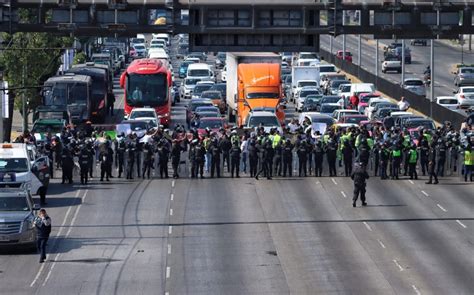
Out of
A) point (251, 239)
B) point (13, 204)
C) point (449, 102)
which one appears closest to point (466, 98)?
point (449, 102)

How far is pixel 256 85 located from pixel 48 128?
14521 millimetres

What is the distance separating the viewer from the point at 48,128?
6481 centimetres

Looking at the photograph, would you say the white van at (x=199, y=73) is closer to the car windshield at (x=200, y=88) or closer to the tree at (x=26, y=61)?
the car windshield at (x=200, y=88)

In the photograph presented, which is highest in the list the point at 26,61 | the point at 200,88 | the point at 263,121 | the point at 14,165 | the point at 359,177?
the point at 26,61

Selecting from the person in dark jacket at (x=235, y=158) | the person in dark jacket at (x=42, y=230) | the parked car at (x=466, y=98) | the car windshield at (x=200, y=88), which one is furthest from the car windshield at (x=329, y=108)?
the person in dark jacket at (x=42, y=230)

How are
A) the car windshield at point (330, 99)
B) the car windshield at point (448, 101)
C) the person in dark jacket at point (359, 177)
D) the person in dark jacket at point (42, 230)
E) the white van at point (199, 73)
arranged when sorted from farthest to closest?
1. the white van at point (199, 73)
2. the car windshield at point (448, 101)
3. the car windshield at point (330, 99)
4. the person in dark jacket at point (359, 177)
5. the person in dark jacket at point (42, 230)

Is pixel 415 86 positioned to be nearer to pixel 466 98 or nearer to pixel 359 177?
pixel 466 98

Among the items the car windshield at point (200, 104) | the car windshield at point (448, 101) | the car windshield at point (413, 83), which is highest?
the car windshield at point (413, 83)

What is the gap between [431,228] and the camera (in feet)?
150

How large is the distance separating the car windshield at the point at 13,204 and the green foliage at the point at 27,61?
102 feet

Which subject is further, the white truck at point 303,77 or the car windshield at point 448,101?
the white truck at point 303,77

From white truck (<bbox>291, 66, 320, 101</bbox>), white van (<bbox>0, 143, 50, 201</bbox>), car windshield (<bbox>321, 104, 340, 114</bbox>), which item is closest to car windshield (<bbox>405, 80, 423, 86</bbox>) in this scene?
white truck (<bbox>291, 66, 320, 101</bbox>)

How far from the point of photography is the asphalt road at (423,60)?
109 m

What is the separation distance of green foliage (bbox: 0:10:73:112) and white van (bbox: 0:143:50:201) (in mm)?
22481
